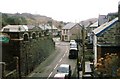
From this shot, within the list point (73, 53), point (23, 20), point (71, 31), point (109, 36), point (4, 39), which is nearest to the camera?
point (4, 39)

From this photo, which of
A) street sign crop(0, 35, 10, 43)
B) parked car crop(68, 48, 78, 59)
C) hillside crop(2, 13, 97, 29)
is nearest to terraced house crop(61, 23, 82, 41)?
hillside crop(2, 13, 97, 29)

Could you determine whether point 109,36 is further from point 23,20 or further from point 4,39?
point 23,20

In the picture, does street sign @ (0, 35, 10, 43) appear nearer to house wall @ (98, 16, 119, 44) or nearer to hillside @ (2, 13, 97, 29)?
house wall @ (98, 16, 119, 44)

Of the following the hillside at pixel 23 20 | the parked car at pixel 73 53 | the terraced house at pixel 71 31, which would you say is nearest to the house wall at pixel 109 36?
the parked car at pixel 73 53

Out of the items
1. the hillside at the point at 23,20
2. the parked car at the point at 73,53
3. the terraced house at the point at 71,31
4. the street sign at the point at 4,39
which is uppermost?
the hillside at the point at 23,20

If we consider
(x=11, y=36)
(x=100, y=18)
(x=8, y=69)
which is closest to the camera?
(x=8, y=69)

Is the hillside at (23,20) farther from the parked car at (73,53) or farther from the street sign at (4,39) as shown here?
the street sign at (4,39)

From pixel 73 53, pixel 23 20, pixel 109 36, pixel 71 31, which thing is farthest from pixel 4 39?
pixel 23 20

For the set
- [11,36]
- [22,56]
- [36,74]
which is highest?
[11,36]

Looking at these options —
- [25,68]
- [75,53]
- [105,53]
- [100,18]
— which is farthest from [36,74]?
[100,18]

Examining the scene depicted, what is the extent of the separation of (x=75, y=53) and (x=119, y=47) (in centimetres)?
1253

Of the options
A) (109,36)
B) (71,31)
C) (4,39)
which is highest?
(71,31)

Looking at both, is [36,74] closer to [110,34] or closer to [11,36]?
[11,36]

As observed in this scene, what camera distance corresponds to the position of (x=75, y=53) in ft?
123
